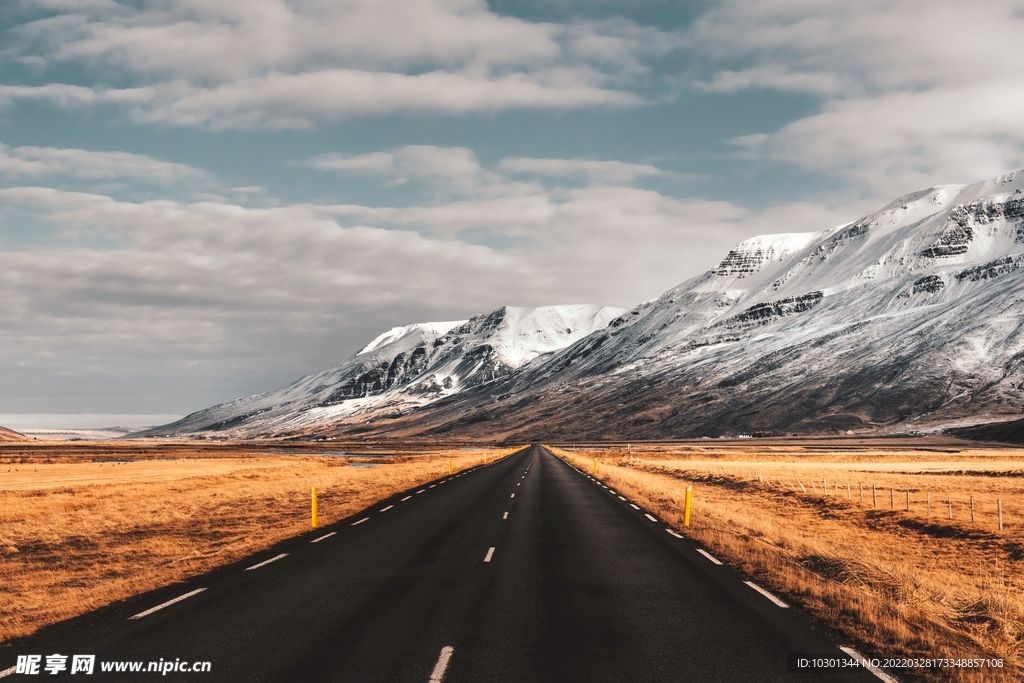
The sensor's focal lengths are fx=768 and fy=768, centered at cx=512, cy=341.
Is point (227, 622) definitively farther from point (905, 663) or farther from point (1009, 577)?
point (1009, 577)

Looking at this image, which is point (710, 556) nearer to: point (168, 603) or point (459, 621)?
point (459, 621)

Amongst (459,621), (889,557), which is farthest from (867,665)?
(889,557)

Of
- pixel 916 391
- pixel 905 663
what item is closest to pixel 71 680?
pixel 905 663

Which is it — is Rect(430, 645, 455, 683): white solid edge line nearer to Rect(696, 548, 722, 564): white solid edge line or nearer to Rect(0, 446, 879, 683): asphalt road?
Rect(0, 446, 879, 683): asphalt road

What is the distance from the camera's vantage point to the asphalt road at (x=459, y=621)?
8359 millimetres

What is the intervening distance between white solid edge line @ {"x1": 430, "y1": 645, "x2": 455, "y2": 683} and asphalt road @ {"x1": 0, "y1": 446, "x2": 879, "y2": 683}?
3 centimetres

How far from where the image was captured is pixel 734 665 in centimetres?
861

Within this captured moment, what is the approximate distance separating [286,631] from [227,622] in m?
1.06

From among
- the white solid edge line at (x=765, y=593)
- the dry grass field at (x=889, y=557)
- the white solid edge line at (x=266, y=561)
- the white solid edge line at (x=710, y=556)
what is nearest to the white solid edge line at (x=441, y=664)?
the dry grass field at (x=889, y=557)

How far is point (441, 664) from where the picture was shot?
27.5 ft

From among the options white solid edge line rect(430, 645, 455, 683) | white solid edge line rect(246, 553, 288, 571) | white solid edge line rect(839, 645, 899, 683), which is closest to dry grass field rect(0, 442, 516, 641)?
white solid edge line rect(246, 553, 288, 571)

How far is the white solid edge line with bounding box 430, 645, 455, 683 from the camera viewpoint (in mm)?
7910

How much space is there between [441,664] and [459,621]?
2.02 m

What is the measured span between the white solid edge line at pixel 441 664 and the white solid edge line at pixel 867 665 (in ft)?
15.4
